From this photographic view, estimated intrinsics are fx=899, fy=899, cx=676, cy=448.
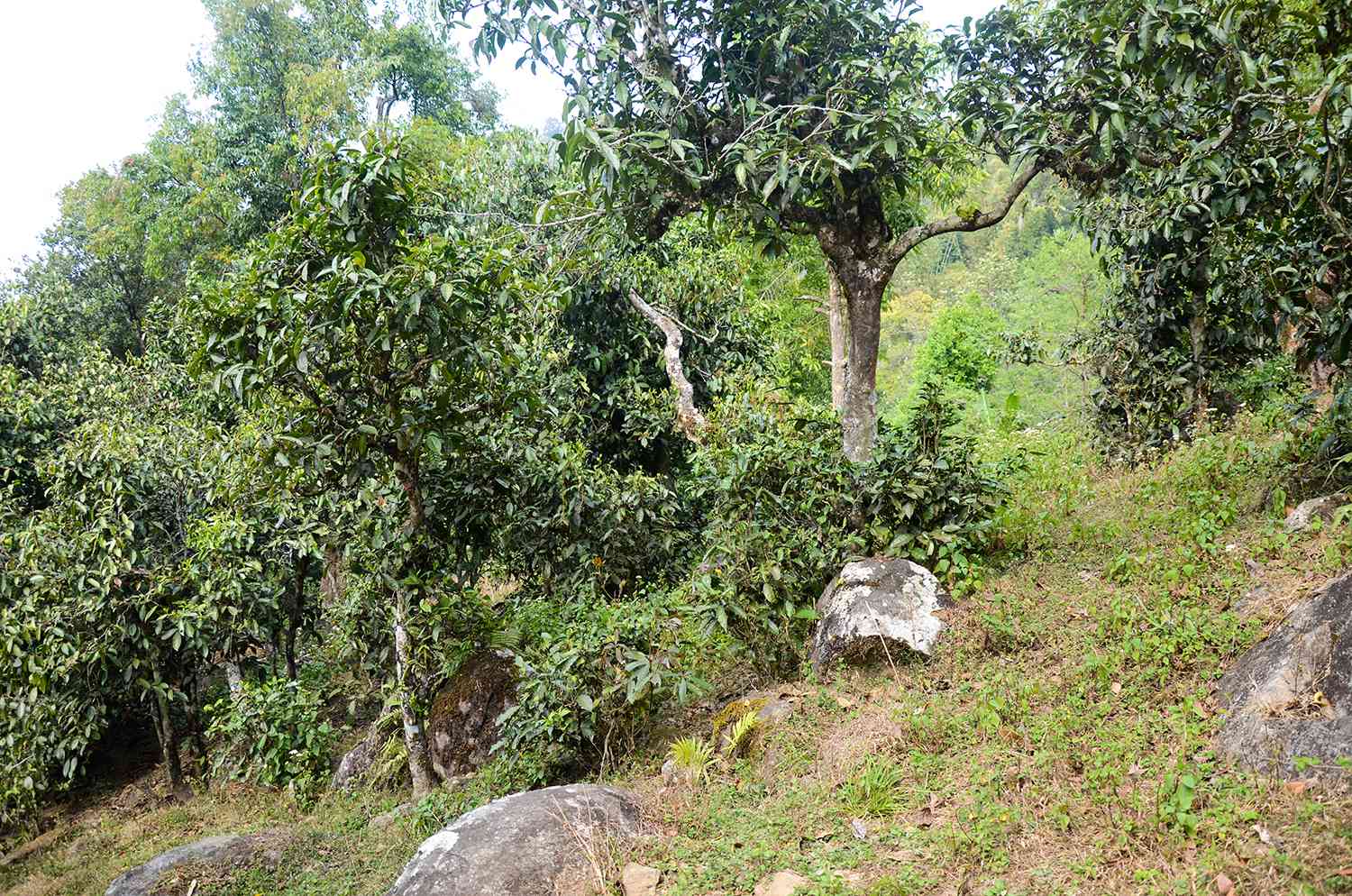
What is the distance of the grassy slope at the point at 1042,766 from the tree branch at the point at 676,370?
3.28 m

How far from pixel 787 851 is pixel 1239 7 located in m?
5.25

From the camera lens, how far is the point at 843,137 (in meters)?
6.76

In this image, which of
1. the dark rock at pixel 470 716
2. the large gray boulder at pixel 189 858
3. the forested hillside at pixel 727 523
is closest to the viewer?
the forested hillside at pixel 727 523

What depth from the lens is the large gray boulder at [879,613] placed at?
6.04 m

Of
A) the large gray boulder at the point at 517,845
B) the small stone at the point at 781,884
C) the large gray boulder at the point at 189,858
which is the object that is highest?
the large gray boulder at the point at 517,845

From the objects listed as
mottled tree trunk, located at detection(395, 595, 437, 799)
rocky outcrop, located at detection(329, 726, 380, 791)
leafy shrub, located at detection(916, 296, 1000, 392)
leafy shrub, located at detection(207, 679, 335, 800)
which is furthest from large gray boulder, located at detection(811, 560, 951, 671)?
leafy shrub, located at detection(916, 296, 1000, 392)

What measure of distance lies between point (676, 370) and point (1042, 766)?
236 inches

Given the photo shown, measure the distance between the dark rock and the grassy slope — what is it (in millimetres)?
655

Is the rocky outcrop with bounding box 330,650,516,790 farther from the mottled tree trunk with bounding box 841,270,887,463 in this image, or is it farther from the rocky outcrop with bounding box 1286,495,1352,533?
the rocky outcrop with bounding box 1286,495,1352,533

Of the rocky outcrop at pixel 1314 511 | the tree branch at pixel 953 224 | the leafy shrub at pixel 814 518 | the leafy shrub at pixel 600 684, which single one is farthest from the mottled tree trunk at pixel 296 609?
the rocky outcrop at pixel 1314 511

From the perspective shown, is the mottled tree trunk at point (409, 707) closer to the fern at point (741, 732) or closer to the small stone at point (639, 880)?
the fern at point (741, 732)

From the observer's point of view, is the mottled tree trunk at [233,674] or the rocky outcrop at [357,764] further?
the mottled tree trunk at [233,674]

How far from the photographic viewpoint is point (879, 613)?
6.13 metres

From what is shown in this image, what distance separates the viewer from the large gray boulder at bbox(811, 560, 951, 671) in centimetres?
604
